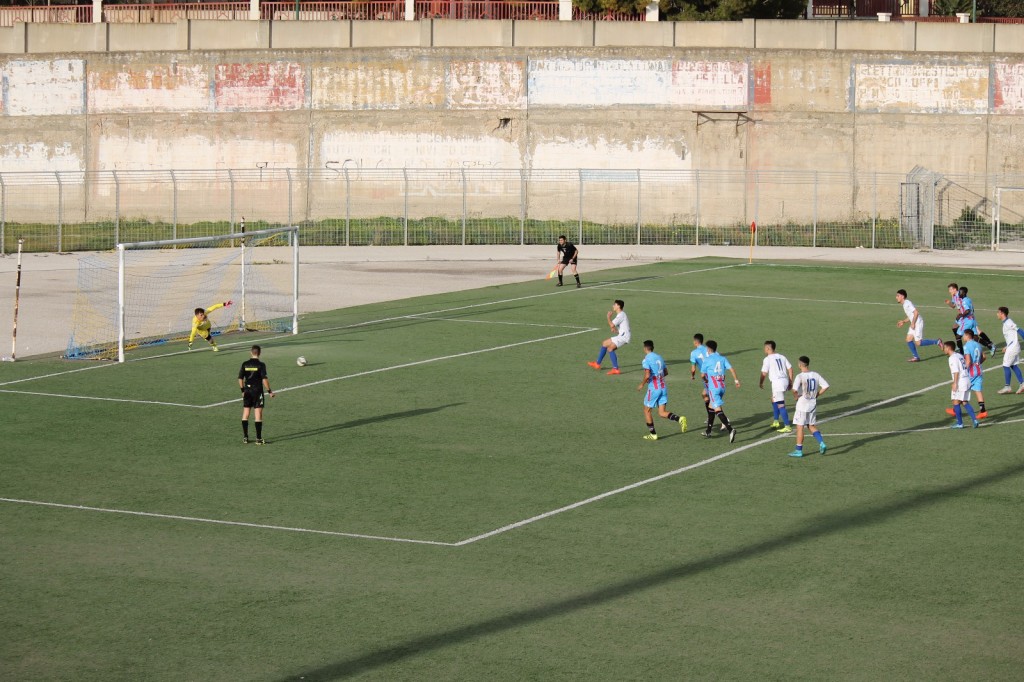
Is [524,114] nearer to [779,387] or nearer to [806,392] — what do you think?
[779,387]

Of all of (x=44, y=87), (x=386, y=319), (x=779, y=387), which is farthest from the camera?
(x=44, y=87)

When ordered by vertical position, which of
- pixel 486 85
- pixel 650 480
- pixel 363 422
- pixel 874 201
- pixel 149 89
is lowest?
pixel 650 480

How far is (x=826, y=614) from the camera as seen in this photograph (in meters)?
14.2

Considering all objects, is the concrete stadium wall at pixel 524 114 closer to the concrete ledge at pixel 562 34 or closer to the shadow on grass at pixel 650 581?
the concrete ledge at pixel 562 34

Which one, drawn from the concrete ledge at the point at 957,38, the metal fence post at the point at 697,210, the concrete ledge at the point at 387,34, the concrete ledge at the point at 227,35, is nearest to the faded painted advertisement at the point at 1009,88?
the concrete ledge at the point at 957,38

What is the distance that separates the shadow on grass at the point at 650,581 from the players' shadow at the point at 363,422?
871 centimetres

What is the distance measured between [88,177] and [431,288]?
1028 inches

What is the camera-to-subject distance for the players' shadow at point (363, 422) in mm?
22734

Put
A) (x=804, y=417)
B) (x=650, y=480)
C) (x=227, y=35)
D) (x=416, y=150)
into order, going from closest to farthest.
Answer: (x=650, y=480), (x=804, y=417), (x=416, y=150), (x=227, y=35)

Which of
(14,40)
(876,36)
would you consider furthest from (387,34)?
(876,36)

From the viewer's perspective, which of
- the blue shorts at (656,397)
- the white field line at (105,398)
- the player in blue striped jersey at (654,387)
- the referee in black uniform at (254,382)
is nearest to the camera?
the referee in black uniform at (254,382)

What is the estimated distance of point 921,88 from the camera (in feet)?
197

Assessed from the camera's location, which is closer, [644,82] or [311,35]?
[644,82]

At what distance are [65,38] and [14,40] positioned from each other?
2499mm
